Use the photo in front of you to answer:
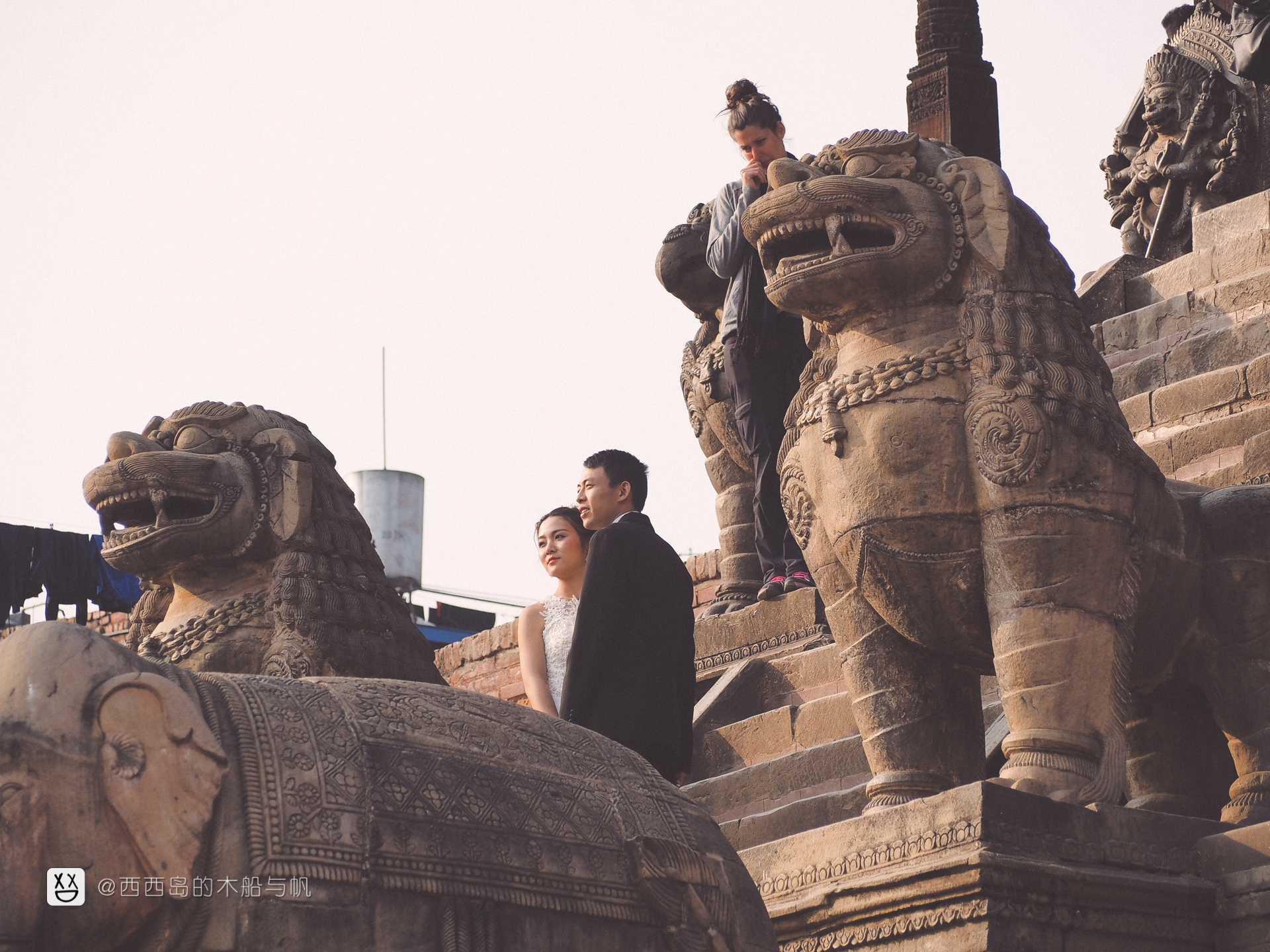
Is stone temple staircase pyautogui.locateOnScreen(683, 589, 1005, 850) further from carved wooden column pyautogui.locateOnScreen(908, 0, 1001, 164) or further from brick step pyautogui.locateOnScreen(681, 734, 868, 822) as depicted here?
carved wooden column pyautogui.locateOnScreen(908, 0, 1001, 164)

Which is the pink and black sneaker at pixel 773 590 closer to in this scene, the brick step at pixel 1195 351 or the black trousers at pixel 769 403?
the black trousers at pixel 769 403

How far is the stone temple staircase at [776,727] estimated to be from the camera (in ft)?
18.7

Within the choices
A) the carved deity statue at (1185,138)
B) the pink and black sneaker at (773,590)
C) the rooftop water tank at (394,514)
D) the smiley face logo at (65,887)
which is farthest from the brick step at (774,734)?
the rooftop water tank at (394,514)

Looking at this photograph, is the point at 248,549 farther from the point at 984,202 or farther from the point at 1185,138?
the point at 1185,138

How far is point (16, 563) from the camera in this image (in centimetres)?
1430

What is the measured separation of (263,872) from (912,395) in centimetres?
260

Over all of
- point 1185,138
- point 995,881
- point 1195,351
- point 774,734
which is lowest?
point 995,881

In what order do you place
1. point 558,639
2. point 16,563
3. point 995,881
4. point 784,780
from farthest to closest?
point 16,563, point 784,780, point 558,639, point 995,881

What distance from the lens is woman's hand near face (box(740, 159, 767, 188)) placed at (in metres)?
7.57

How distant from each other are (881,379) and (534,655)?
160 cm

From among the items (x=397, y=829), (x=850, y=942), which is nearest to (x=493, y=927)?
(x=397, y=829)

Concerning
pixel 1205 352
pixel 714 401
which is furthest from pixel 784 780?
pixel 1205 352

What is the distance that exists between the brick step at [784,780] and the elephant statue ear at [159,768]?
11.1 ft

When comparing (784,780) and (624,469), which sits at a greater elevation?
(624,469)
